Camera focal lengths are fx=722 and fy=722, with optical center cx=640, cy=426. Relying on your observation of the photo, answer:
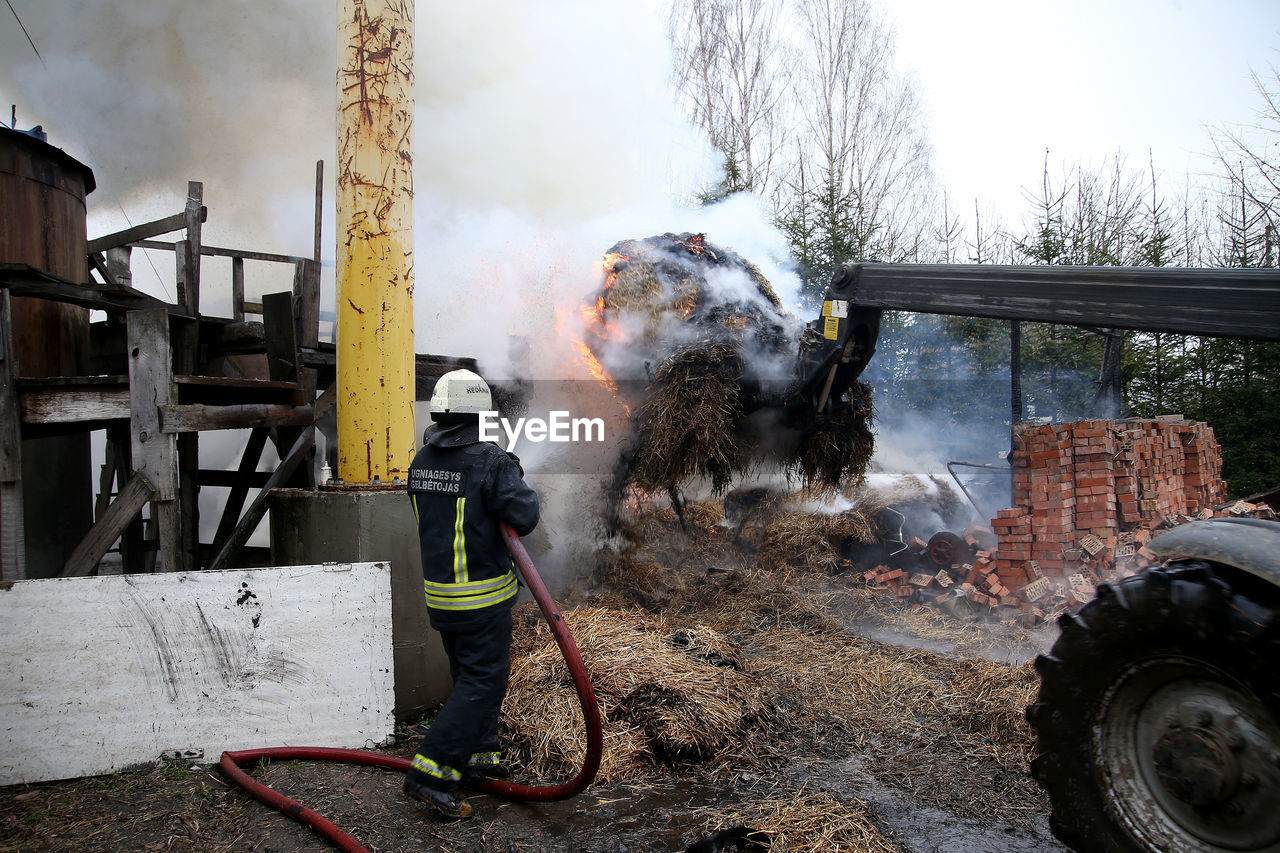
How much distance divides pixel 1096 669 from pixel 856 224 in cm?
1439

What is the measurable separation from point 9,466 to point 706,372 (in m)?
4.77

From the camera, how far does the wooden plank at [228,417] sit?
445cm

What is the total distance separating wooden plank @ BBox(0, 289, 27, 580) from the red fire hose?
1.78 meters

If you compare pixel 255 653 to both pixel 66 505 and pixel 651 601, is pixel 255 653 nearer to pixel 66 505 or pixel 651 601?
pixel 651 601

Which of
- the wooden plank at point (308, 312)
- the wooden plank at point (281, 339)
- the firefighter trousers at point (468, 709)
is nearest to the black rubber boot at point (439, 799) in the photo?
the firefighter trousers at point (468, 709)

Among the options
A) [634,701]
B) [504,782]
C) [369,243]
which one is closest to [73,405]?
[369,243]

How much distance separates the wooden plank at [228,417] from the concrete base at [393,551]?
2.55ft

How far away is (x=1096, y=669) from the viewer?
Result: 2.54m

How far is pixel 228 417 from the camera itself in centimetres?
491

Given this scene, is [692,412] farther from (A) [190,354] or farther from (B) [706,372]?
(A) [190,354]

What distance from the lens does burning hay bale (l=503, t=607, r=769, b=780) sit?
3885 mm

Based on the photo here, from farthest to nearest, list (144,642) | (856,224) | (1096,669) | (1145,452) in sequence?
(856,224)
(1145,452)
(144,642)
(1096,669)

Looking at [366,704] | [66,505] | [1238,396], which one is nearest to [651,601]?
[366,704]

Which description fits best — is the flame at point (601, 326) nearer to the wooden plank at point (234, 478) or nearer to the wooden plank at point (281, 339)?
the wooden plank at point (281, 339)
